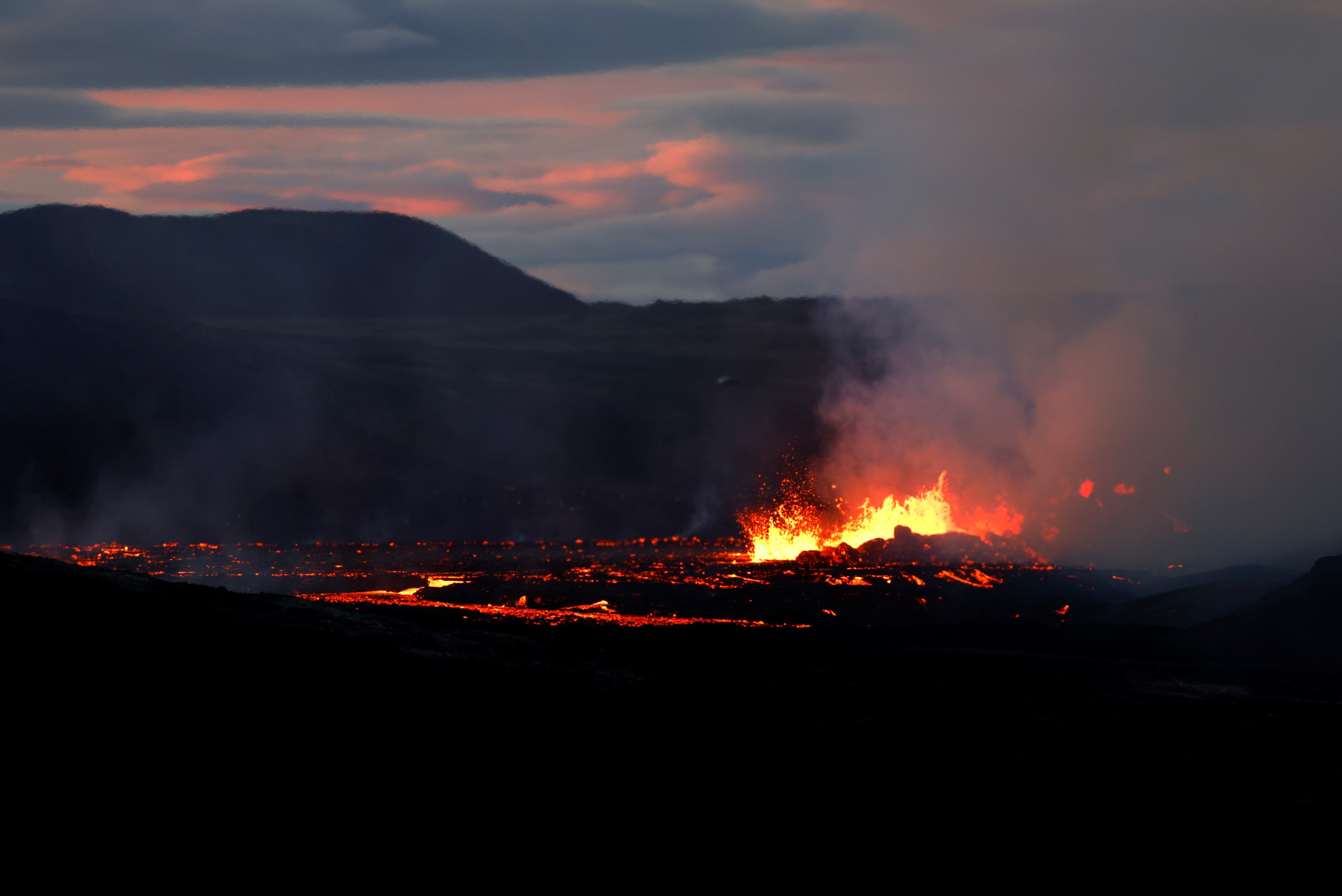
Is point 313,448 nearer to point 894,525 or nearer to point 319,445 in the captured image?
point 319,445

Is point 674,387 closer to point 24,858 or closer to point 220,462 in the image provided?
point 220,462

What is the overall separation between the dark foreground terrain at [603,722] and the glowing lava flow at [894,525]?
152ft

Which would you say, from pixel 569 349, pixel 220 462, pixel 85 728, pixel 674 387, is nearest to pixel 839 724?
pixel 85 728

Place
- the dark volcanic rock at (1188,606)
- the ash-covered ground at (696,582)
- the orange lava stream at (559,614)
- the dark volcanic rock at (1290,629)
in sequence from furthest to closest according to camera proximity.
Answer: the ash-covered ground at (696,582), the dark volcanic rock at (1188,606), the orange lava stream at (559,614), the dark volcanic rock at (1290,629)

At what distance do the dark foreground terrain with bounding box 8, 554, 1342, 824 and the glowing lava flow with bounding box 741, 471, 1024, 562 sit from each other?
46430 mm

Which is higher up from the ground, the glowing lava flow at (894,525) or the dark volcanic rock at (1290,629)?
the glowing lava flow at (894,525)

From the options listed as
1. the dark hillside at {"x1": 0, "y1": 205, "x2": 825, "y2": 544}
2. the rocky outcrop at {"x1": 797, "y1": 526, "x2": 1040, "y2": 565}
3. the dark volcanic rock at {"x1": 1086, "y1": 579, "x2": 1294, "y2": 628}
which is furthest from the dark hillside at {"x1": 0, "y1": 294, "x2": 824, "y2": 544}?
the dark volcanic rock at {"x1": 1086, "y1": 579, "x2": 1294, "y2": 628}

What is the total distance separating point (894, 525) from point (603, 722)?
68.7 m

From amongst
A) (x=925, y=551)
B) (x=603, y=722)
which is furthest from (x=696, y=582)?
(x=603, y=722)

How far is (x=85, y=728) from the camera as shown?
50.9 ft

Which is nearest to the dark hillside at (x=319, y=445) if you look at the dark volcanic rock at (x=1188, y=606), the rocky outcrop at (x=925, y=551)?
the rocky outcrop at (x=925, y=551)

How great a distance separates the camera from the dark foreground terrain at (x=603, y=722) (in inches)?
642

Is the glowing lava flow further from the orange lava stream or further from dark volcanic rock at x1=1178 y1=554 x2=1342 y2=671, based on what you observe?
dark volcanic rock at x1=1178 y1=554 x2=1342 y2=671

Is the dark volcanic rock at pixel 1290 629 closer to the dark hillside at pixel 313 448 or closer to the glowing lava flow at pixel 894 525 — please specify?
the glowing lava flow at pixel 894 525
